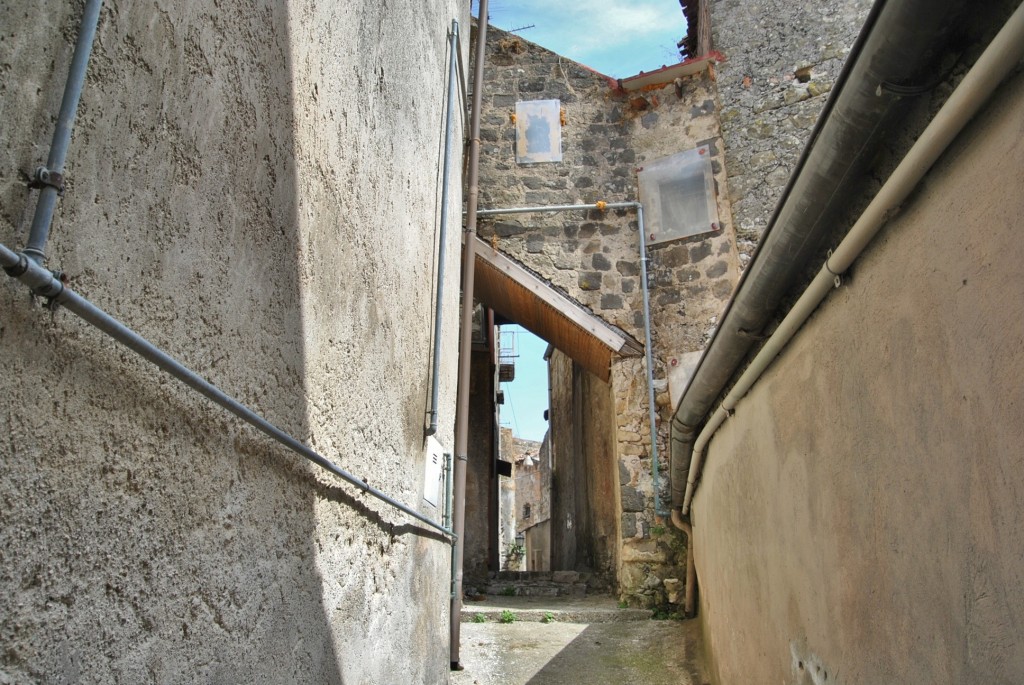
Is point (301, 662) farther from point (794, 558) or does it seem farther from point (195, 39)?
point (794, 558)

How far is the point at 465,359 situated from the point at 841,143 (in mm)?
3592

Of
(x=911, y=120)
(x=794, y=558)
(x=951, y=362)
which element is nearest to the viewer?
(x=951, y=362)

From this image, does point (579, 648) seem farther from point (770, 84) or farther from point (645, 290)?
point (770, 84)

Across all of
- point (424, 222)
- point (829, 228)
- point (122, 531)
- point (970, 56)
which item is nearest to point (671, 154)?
point (424, 222)

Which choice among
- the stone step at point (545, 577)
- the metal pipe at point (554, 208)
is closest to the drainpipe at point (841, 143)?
the metal pipe at point (554, 208)

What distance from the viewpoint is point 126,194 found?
967mm

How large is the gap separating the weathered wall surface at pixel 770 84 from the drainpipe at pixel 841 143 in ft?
12.8

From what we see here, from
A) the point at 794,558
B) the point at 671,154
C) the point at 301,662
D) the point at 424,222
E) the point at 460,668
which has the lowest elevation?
the point at 460,668

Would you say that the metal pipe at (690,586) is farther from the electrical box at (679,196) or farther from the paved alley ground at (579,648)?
the electrical box at (679,196)

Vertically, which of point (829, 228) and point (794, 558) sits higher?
point (829, 228)

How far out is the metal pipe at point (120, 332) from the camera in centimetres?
74

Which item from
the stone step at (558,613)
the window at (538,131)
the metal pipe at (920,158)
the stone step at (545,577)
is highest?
the window at (538,131)

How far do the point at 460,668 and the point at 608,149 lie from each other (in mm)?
4269

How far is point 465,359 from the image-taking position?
507cm
